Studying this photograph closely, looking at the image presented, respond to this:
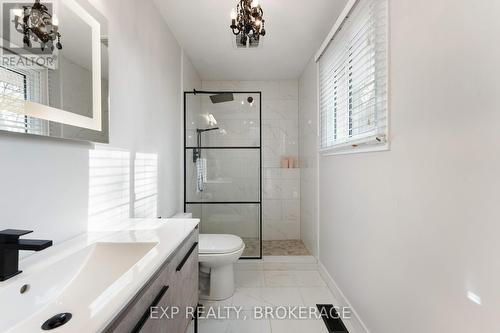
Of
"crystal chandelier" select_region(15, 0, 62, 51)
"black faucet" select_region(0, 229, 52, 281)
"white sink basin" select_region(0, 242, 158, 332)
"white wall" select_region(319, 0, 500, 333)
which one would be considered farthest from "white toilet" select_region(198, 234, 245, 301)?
"crystal chandelier" select_region(15, 0, 62, 51)

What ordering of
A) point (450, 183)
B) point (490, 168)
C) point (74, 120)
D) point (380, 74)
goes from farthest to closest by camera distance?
point (380, 74)
point (74, 120)
point (450, 183)
point (490, 168)

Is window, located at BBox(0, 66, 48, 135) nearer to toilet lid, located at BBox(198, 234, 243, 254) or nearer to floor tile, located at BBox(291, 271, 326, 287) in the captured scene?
toilet lid, located at BBox(198, 234, 243, 254)

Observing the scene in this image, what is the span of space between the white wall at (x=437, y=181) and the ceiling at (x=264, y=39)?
99 cm

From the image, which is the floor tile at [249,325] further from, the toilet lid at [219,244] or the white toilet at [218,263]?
the toilet lid at [219,244]

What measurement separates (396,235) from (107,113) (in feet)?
5.48

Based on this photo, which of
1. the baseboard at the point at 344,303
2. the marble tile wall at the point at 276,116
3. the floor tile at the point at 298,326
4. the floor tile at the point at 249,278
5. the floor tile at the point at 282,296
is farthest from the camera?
the marble tile wall at the point at 276,116

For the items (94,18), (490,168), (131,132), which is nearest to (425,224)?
(490,168)

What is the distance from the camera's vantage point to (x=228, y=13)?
86.0 inches

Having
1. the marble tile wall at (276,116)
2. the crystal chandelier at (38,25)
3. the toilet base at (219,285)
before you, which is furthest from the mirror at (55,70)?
the marble tile wall at (276,116)

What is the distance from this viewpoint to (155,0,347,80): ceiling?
6.84 feet

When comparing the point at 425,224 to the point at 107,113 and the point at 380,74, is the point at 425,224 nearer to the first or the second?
the point at 380,74

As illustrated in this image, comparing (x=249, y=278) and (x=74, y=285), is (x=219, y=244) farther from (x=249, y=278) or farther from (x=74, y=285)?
(x=74, y=285)

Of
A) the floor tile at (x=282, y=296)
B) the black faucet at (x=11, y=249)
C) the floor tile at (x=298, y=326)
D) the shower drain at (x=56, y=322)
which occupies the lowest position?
the floor tile at (x=298, y=326)

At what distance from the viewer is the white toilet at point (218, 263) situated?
2162mm
